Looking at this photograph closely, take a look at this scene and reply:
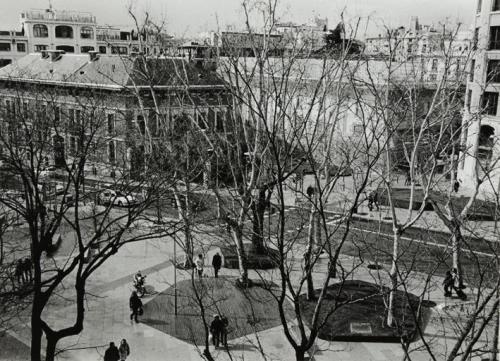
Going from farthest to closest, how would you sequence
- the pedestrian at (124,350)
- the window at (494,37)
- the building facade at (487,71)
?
the window at (494,37)
the building facade at (487,71)
the pedestrian at (124,350)

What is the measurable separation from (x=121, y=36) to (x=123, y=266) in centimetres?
6949

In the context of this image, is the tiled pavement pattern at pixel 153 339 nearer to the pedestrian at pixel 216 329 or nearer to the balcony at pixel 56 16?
the pedestrian at pixel 216 329

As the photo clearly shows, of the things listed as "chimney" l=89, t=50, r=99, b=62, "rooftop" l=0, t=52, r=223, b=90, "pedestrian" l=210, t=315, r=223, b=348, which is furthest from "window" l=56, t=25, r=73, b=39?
"pedestrian" l=210, t=315, r=223, b=348

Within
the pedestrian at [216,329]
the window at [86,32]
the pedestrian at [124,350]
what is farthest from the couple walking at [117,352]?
the window at [86,32]

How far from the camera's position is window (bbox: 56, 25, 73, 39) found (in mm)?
73312

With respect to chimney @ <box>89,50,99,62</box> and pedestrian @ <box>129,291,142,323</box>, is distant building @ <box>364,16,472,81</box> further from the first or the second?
chimney @ <box>89,50,99,62</box>

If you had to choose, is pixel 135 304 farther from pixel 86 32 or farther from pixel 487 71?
pixel 86 32

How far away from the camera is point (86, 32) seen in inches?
2960

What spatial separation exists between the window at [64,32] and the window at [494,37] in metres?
55.9

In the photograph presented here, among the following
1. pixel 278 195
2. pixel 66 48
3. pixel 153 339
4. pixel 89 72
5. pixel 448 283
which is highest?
pixel 66 48

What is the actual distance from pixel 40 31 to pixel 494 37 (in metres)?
58.1

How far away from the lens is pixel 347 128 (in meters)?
46.6

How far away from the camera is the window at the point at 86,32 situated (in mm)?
74938

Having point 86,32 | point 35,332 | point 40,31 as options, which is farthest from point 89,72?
point 35,332
